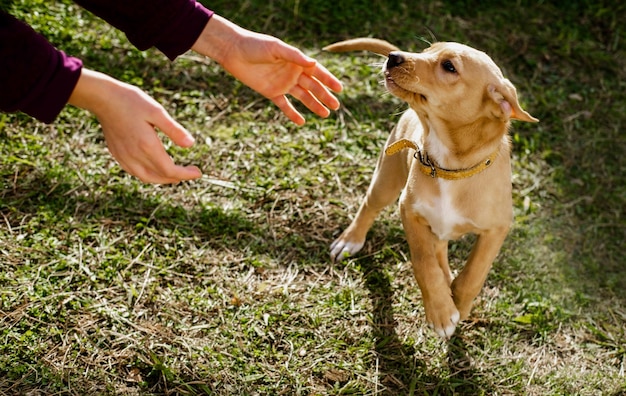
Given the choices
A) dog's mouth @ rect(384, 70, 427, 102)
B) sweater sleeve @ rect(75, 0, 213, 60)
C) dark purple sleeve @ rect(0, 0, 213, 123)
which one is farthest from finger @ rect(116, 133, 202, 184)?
dog's mouth @ rect(384, 70, 427, 102)

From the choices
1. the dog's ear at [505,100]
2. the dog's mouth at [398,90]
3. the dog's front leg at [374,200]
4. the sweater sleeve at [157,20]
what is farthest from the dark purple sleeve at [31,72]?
the dog's front leg at [374,200]

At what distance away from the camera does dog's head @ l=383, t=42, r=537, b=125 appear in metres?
3.21

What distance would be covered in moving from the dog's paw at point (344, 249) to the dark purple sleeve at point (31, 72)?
2.35m

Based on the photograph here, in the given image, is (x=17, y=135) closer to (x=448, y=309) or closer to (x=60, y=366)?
(x=60, y=366)

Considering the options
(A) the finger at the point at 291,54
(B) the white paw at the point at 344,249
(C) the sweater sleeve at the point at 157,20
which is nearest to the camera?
(C) the sweater sleeve at the point at 157,20

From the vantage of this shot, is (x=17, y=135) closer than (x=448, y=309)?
No

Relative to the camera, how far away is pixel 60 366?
3.50 m

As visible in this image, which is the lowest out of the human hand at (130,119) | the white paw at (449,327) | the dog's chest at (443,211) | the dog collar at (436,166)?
the white paw at (449,327)

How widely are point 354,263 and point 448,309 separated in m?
0.81

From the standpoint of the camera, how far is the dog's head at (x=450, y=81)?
3.21 m

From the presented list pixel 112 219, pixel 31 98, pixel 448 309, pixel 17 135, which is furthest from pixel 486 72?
pixel 17 135

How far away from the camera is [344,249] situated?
4324 millimetres

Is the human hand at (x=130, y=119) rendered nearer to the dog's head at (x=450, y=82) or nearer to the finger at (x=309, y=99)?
the finger at (x=309, y=99)

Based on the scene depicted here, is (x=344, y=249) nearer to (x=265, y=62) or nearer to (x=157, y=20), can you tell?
(x=265, y=62)
